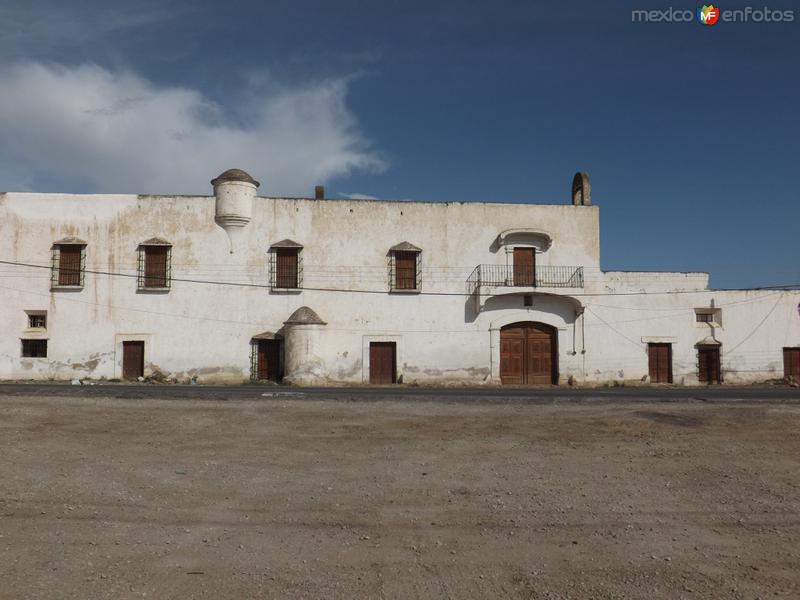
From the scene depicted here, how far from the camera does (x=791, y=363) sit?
25.0 metres

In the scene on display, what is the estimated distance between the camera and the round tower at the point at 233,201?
23047 mm

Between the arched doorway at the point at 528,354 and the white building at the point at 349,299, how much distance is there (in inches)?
2.6

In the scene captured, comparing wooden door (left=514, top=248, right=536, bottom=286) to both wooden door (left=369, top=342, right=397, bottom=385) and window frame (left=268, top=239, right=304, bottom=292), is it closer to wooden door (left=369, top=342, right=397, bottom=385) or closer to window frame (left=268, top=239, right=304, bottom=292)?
wooden door (left=369, top=342, right=397, bottom=385)

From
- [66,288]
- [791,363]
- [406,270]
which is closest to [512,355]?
[406,270]

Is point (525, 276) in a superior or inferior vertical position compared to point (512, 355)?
superior

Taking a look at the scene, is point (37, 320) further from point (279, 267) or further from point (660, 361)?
point (660, 361)

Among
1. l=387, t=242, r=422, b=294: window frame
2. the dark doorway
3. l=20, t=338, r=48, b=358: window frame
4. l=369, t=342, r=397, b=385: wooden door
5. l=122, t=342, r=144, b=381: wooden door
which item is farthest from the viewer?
l=387, t=242, r=422, b=294: window frame

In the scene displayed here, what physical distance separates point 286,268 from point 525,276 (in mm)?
10024

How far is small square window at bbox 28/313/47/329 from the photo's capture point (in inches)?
895

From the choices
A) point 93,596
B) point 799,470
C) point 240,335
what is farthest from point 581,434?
point 240,335

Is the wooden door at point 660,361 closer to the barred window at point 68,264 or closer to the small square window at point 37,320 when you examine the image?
the barred window at point 68,264

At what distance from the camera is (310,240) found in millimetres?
23703

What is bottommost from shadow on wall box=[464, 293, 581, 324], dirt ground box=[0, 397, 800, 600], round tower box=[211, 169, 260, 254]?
dirt ground box=[0, 397, 800, 600]

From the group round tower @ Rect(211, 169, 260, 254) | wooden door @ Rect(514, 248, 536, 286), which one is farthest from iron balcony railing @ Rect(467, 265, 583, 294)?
round tower @ Rect(211, 169, 260, 254)
